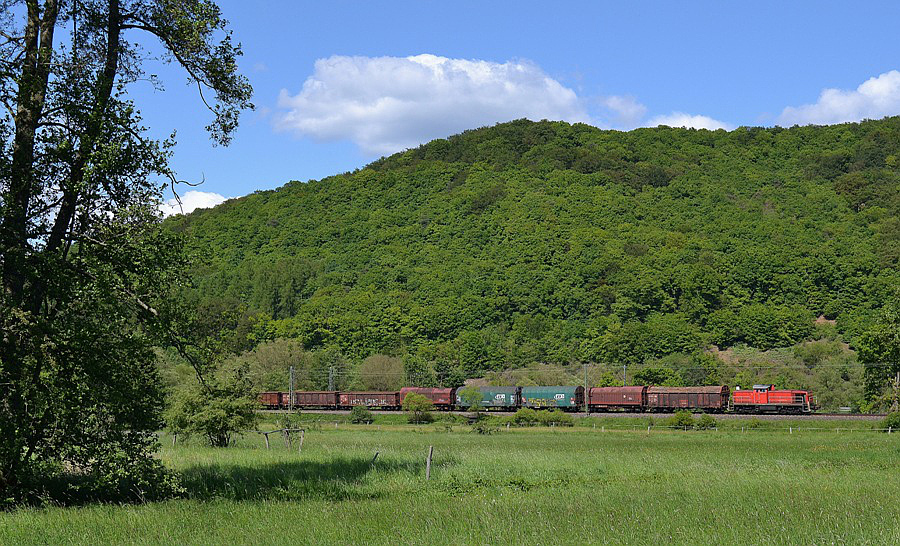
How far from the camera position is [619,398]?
2896 inches

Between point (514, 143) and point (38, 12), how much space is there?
186 meters

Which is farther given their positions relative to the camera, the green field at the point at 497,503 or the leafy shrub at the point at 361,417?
the leafy shrub at the point at 361,417

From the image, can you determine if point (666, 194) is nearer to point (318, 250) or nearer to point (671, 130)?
point (671, 130)

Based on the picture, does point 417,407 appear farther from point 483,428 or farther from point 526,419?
point 483,428

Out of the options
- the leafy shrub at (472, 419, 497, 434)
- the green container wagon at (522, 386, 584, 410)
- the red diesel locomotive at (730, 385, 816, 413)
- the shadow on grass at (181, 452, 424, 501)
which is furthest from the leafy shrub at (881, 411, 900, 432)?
the shadow on grass at (181, 452, 424, 501)

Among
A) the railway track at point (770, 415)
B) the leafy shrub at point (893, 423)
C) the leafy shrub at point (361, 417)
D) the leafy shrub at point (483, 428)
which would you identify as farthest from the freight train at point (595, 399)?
the leafy shrub at point (893, 423)

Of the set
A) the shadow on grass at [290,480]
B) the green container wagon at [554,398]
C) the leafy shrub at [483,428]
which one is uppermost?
the shadow on grass at [290,480]

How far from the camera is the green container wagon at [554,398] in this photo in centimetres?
7456

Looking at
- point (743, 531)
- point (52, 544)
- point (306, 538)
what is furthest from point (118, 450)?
point (743, 531)

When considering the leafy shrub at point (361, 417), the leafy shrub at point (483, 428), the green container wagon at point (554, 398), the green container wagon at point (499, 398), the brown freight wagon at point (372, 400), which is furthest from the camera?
the brown freight wagon at point (372, 400)

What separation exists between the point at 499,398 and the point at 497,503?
196 feet

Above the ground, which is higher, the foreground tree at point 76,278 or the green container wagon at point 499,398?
the foreground tree at point 76,278

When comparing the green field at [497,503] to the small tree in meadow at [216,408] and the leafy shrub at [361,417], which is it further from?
the leafy shrub at [361,417]

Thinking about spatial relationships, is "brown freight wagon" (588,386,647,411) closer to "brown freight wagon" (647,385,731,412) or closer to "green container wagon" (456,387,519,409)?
"brown freight wagon" (647,385,731,412)
